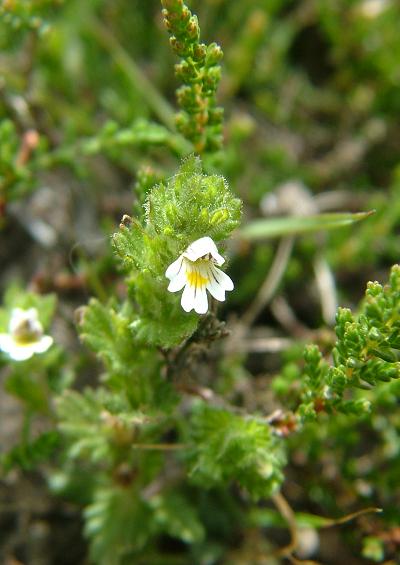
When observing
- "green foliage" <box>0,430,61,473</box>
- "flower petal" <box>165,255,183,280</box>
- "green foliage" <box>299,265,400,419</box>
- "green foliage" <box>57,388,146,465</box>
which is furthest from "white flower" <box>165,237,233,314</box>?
"green foliage" <box>0,430,61,473</box>

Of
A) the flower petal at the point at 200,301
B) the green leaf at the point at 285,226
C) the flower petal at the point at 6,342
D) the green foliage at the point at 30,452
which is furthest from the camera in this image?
the green leaf at the point at 285,226

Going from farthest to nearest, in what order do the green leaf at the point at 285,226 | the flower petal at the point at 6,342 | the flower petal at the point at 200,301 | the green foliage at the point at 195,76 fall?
the green leaf at the point at 285,226
the flower petal at the point at 6,342
the green foliage at the point at 195,76
the flower petal at the point at 200,301

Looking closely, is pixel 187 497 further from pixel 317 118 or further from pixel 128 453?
pixel 317 118

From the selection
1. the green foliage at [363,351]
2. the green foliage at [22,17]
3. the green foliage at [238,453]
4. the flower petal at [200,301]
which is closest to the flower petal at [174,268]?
the flower petal at [200,301]

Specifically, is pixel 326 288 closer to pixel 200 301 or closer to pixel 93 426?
pixel 93 426

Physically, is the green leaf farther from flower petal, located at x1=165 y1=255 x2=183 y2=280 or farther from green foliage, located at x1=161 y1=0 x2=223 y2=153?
flower petal, located at x1=165 y1=255 x2=183 y2=280

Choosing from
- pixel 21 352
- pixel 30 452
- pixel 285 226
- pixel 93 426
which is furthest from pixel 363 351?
pixel 30 452

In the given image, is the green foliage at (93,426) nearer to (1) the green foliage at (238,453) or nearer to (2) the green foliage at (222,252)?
(2) the green foliage at (222,252)

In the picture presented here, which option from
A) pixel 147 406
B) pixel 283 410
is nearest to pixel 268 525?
pixel 283 410
